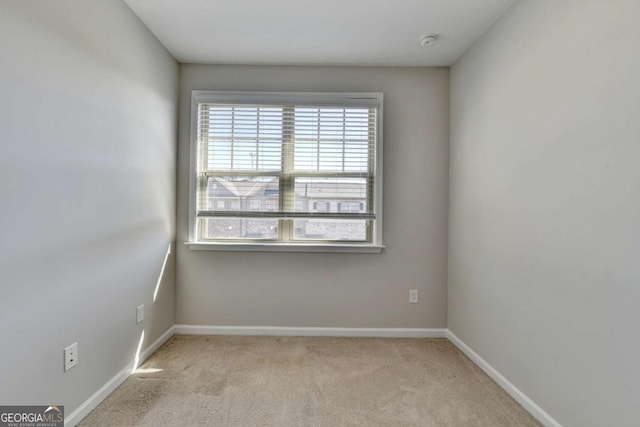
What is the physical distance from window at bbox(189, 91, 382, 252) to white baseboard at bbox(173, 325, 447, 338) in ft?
2.51

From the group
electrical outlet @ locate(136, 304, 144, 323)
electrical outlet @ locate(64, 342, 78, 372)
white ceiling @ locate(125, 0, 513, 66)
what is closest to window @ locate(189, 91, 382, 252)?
white ceiling @ locate(125, 0, 513, 66)

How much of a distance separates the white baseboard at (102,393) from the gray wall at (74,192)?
4cm

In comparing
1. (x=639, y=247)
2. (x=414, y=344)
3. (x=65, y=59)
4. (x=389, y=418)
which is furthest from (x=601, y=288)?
(x=65, y=59)

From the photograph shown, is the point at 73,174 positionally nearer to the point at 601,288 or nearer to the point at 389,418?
the point at 389,418

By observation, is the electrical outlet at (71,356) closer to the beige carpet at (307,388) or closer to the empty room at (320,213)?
the empty room at (320,213)

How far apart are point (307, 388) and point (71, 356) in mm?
1312

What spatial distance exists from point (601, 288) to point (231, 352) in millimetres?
2350

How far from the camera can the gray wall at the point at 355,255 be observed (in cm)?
272

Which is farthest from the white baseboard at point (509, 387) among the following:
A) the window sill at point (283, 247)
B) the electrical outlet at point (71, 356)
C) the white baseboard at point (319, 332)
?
the electrical outlet at point (71, 356)

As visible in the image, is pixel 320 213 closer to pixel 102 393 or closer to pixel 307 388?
pixel 307 388

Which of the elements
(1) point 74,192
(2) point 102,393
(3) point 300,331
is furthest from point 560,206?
(2) point 102,393

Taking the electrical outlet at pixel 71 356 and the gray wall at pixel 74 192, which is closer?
the gray wall at pixel 74 192

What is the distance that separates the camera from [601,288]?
1.31m

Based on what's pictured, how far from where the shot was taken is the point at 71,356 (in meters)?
1.53
